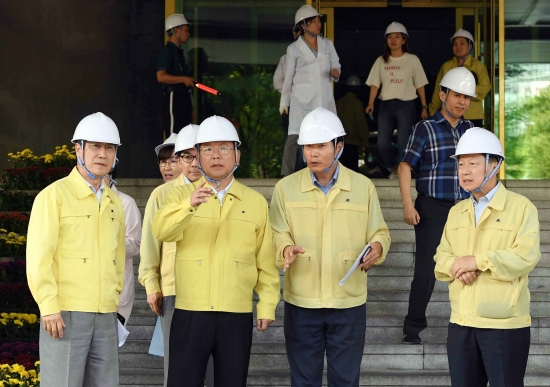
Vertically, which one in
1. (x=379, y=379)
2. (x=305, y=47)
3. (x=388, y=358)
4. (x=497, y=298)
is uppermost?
(x=305, y=47)

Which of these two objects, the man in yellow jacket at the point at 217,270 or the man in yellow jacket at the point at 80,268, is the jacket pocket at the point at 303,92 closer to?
the man in yellow jacket at the point at 217,270

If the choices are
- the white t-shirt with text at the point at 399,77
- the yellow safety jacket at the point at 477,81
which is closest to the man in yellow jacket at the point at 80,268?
the white t-shirt with text at the point at 399,77

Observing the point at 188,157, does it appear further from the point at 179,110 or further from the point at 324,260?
the point at 179,110

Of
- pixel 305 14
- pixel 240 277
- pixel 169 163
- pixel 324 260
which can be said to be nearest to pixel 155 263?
pixel 240 277

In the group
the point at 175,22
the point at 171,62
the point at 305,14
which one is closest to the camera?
the point at 305,14

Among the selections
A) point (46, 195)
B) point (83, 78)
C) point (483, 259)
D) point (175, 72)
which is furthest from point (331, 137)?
point (83, 78)

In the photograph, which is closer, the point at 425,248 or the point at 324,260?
the point at 324,260

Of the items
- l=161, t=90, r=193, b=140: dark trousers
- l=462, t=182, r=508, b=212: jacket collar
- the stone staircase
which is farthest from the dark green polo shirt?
l=462, t=182, r=508, b=212: jacket collar

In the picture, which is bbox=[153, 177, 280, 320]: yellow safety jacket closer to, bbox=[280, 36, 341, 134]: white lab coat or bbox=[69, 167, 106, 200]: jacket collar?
bbox=[69, 167, 106, 200]: jacket collar

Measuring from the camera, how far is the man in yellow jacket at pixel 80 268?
4.80m

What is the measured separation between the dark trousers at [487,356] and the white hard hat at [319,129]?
1242 mm

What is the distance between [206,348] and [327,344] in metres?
0.74

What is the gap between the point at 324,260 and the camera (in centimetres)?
529

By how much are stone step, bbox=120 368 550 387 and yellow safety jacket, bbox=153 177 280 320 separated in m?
1.46
